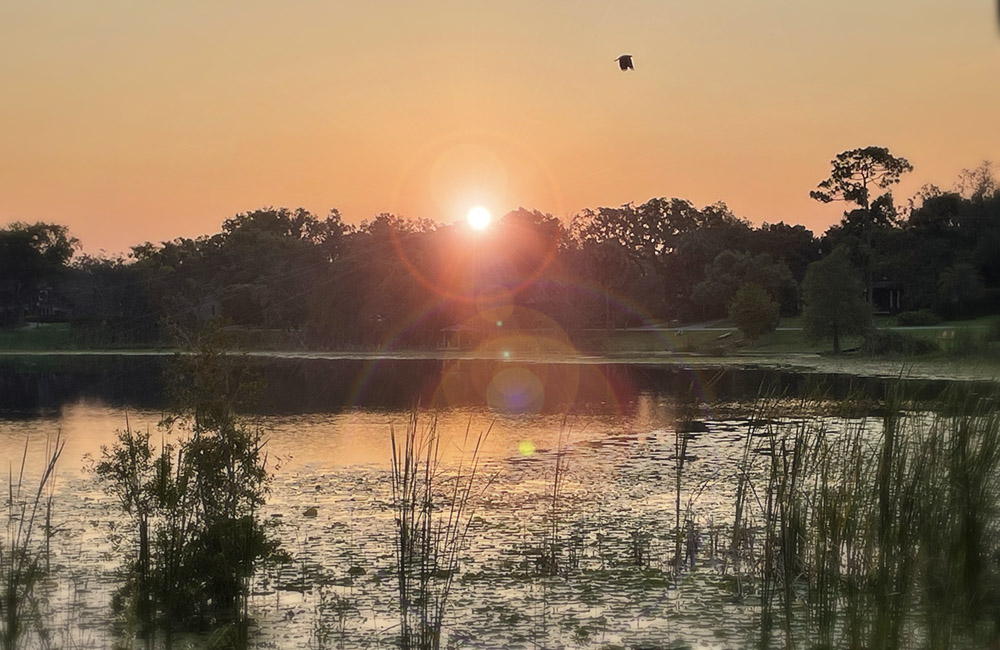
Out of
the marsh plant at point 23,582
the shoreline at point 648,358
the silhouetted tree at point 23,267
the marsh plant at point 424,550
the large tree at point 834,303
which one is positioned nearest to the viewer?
the marsh plant at point 23,582

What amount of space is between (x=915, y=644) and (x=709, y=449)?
18.7 m

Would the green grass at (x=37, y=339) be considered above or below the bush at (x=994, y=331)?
above

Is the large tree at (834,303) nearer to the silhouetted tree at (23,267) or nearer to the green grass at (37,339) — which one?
the green grass at (37,339)

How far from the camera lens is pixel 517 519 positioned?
17.5 m

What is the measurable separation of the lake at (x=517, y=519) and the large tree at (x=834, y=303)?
22.4m

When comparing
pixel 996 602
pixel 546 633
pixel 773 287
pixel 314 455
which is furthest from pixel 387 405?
pixel 773 287

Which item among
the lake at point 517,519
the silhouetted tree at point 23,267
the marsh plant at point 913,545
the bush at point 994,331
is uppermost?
the silhouetted tree at point 23,267

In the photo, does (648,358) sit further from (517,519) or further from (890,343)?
(517,519)

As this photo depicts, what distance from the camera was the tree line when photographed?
91875mm

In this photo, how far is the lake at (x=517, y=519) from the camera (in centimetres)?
1116

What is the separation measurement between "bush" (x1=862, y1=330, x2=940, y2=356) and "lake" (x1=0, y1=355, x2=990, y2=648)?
1519cm

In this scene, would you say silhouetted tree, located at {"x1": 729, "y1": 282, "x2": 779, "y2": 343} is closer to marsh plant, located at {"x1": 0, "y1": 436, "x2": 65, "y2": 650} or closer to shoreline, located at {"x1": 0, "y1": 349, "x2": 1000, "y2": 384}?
shoreline, located at {"x1": 0, "y1": 349, "x2": 1000, "y2": 384}

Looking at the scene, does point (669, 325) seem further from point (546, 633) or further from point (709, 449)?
point (546, 633)

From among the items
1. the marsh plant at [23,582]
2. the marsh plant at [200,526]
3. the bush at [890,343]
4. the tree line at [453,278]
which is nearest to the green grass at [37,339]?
the tree line at [453,278]
